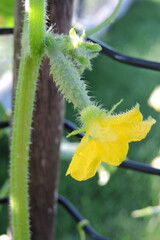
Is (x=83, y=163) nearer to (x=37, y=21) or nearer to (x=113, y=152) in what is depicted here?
(x=113, y=152)

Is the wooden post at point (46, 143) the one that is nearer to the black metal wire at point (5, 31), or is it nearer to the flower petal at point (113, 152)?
the black metal wire at point (5, 31)

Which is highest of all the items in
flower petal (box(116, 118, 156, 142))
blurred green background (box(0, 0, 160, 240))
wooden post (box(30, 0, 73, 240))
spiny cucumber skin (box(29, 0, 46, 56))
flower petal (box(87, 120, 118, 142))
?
spiny cucumber skin (box(29, 0, 46, 56))

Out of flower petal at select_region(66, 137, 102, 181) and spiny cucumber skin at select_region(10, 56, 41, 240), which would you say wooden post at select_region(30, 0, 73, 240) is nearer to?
spiny cucumber skin at select_region(10, 56, 41, 240)

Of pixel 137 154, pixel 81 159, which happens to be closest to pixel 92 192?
pixel 137 154

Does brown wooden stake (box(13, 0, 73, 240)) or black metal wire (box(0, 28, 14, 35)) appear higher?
black metal wire (box(0, 28, 14, 35))

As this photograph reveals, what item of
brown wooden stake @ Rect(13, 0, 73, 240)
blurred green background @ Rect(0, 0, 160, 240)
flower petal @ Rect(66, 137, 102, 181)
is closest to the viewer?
flower petal @ Rect(66, 137, 102, 181)

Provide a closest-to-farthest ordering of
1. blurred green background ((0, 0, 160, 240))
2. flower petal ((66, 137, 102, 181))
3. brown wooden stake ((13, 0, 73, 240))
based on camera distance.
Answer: flower petal ((66, 137, 102, 181))
brown wooden stake ((13, 0, 73, 240))
blurred green background ((0, 0, 160, 240))

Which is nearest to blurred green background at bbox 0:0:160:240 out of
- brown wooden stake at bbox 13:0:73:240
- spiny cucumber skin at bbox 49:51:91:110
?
brown wooden stake at bbox 13:0:73:240

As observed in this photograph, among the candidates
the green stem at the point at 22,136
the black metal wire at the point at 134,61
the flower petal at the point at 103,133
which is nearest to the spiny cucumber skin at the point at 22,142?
the green stem at the point at 22,136

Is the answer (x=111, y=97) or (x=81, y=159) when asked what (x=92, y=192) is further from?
(x=81, y=159)
